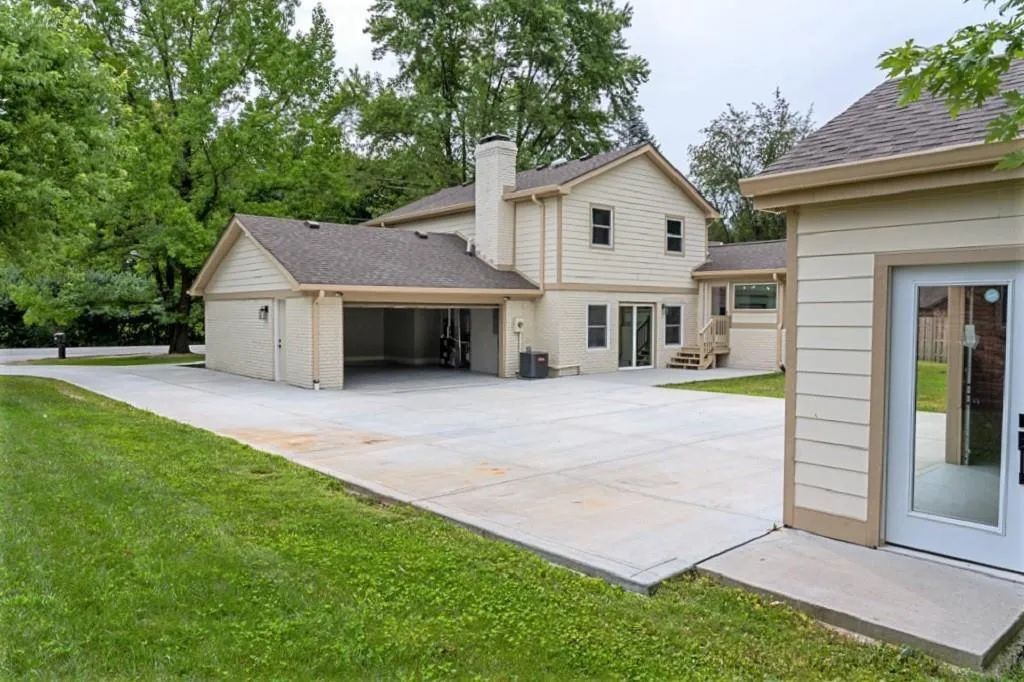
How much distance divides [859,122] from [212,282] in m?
18.2

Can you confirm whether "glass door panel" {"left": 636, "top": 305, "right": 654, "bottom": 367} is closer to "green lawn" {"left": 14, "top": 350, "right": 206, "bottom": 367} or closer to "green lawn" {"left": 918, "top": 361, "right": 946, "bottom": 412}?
"green lawn" {"left": 14, "top": 350, "right": 206, "bottom": 367}

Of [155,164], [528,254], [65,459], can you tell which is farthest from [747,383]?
[155,164]

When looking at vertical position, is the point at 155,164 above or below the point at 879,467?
above

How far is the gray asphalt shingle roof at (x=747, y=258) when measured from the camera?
802 inches

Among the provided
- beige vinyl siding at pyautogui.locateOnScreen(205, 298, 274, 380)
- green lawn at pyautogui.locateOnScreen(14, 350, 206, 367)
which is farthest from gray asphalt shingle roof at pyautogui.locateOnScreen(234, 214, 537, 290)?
green lawn at pyautogui.locateOnScreen(14, 350, 206, 367)

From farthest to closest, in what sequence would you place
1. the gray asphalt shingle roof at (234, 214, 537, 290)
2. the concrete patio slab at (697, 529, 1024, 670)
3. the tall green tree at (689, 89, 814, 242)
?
the tall green tree at (689, 89, 814, 242) < the gray asphalt shingle roof at (234, 214, 537, 290) < the concrete patio slab at (697, 529, 1024, 670)

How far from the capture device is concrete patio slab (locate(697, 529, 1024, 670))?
3.66m

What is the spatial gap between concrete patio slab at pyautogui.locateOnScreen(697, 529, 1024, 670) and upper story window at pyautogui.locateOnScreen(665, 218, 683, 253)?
17019mm

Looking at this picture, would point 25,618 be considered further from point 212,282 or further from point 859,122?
point 212,282

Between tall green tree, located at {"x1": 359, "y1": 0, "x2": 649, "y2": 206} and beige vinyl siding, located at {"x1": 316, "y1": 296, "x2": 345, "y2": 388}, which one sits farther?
tall green tree, located at {"x1": 359, "y1": 0, "x2": 649, "y2": 206}

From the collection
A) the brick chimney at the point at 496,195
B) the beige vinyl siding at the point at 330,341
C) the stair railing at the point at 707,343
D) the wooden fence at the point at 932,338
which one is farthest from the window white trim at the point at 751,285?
the wooden fence at the point at 932,338

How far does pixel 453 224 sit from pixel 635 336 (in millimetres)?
6545

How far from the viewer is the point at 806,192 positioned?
5250 millimetres

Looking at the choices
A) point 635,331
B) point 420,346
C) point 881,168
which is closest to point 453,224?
point 420,346
